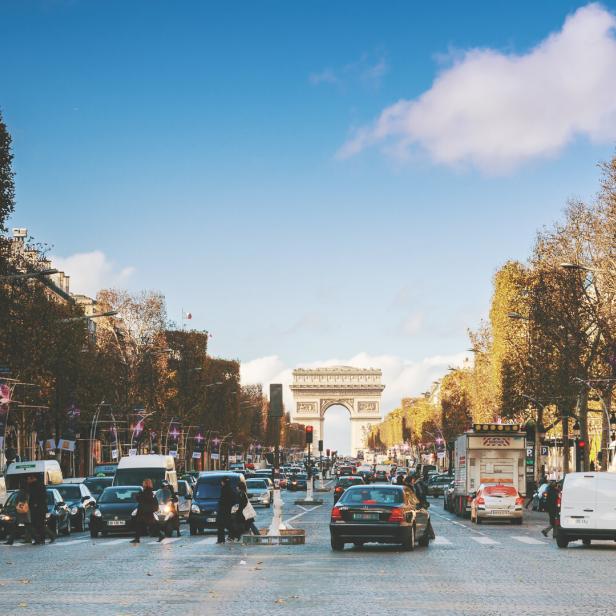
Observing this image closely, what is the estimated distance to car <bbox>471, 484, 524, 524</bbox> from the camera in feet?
150

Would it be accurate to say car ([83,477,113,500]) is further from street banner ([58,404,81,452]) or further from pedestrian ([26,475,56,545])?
pedestrian ([26,475,56,545])

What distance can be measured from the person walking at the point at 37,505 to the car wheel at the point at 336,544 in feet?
26.3

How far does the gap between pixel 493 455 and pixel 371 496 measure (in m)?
23.4

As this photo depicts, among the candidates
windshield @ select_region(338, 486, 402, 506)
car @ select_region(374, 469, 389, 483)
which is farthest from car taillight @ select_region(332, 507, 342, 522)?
car @ select_region(374, 469, 389, 483)

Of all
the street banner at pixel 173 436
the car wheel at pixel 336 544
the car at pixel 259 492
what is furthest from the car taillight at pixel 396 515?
the street banner at pixel 173 436

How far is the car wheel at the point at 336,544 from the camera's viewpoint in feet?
93.2

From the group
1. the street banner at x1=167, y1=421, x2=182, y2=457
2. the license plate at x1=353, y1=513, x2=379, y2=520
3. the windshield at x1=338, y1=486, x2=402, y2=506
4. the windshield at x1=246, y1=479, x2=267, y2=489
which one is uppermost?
the street banner at x1=167, y1=421, x2=182, y2=457

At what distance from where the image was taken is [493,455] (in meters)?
51.0

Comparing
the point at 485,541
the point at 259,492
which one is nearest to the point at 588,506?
the point at 485,541

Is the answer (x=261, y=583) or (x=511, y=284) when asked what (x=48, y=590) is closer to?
(x=261, y=583)

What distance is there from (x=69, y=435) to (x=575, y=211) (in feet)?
105

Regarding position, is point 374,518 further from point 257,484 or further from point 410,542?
point 257,484

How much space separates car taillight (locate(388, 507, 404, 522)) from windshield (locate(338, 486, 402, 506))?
0.18 meters

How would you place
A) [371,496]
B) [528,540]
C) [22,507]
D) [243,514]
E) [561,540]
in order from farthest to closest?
[22,507] < [528,540] < [243,514] < [561,540] < [371,496]
